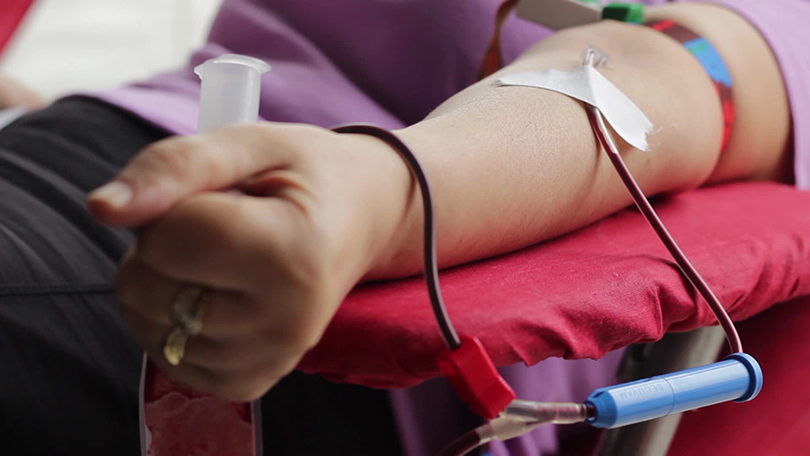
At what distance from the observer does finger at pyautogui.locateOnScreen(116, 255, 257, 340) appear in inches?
11.3

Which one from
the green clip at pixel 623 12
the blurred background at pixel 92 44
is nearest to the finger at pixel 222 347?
the green clip at pixel 623 12

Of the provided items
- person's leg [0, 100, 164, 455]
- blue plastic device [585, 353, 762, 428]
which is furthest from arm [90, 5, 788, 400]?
person's leg [0, 100, 164, 455]

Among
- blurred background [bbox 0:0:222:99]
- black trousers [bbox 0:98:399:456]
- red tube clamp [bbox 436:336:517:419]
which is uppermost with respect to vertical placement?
red tube clamp [bbox 436:336:517:419]

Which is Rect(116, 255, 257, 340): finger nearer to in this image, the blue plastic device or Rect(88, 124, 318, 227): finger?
Rect(88, 124, 318, 227): finger

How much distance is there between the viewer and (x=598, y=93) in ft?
1.71

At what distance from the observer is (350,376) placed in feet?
1.22

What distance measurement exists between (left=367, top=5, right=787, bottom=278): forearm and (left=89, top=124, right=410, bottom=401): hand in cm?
Result: 8

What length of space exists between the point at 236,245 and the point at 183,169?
1.5 inches

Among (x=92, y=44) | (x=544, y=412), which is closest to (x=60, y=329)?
(x=544, y=412)

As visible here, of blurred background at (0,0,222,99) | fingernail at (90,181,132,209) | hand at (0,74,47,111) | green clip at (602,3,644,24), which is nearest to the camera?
fingernail at (90,181,132,209)

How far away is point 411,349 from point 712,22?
578 mm

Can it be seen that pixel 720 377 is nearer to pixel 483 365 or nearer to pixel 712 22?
pixel 483 365

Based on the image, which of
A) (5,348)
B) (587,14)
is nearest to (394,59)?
(587,14)

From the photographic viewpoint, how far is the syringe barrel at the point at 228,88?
397 mm
